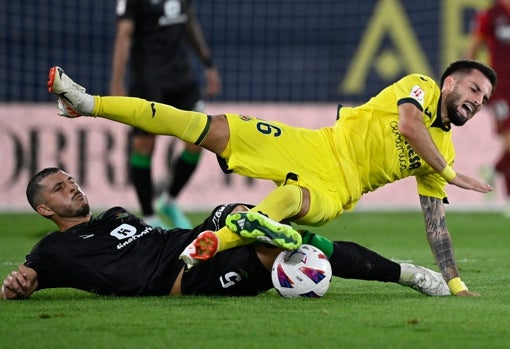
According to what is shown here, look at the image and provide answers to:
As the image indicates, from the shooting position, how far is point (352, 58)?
54.3 feet

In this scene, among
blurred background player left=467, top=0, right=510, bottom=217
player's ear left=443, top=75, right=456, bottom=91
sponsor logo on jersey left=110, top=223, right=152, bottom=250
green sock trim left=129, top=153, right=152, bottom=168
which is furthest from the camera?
blurred background player left=467, top=0, right=510, bottom=217

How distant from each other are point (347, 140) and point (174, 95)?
14.1 ft

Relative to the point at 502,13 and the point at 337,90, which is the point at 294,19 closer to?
the point at 337,90

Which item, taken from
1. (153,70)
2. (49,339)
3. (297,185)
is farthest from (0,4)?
(49,339)

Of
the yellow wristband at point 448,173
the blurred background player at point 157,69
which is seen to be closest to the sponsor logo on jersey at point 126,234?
the yellow wristband at point 448,173

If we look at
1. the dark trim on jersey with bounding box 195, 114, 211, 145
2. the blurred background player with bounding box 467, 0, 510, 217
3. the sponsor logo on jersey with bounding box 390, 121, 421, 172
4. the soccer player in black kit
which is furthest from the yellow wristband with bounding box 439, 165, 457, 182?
the blurred background player with bounding box 467, 0, 510, 217

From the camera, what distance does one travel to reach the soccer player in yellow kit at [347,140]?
6.37 meters

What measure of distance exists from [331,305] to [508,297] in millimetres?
1010

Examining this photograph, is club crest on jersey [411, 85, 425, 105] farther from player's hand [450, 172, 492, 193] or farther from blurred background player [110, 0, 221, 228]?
blurred background player [110, 0, 221, 228]

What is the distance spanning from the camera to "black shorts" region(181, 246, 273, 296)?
6043 millimetres

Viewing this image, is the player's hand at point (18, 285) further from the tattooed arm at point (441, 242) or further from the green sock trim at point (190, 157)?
the green sock trim at point (190, 157)

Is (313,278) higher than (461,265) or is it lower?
higher

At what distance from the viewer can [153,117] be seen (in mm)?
6477

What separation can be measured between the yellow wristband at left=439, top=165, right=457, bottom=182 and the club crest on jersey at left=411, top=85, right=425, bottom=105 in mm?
395
